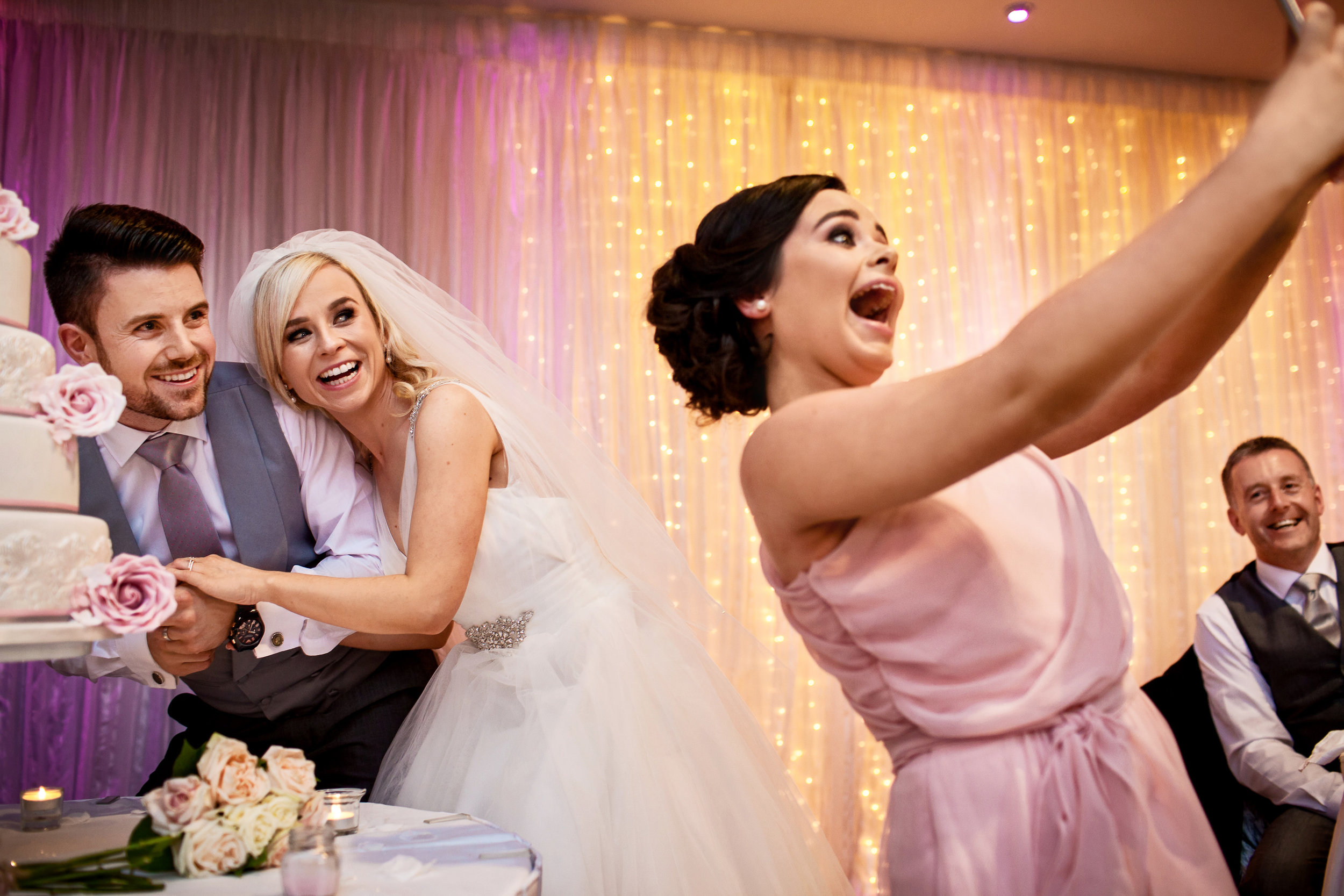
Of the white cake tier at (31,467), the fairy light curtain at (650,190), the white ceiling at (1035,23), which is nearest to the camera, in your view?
the white cake tier at (31,467)

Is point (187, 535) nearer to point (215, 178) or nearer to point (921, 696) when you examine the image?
point (921, 696)

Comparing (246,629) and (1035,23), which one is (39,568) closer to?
(246,629)

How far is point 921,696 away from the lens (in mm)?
1240

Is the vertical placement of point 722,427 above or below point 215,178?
below

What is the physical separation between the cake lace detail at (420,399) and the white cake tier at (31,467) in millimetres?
814

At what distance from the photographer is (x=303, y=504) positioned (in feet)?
8.21

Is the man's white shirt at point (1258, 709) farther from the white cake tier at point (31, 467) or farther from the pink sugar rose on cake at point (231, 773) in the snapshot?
the white cake tier at point (31, 467)

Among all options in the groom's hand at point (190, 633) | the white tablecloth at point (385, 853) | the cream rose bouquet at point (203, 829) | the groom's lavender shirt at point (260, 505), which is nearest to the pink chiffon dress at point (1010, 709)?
the white tablecloth at point (385, 853)

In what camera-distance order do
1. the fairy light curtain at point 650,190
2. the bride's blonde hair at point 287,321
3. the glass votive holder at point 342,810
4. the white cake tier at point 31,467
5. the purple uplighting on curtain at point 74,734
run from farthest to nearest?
the fairy light curtain at point 650,190 < the purple uplighting on curtain at point 74,734 < the bride's blonde hair at point 287,321 < the glass votive holder at point 342,810 < the white cake tier at point 31,467

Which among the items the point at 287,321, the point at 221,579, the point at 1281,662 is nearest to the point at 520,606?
the point at 221,579

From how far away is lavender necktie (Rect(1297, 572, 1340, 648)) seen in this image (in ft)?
11.3

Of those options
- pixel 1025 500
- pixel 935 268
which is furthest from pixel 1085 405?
pixel 935 268

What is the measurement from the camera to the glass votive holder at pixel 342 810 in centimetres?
169

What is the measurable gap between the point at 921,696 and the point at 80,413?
134cm
